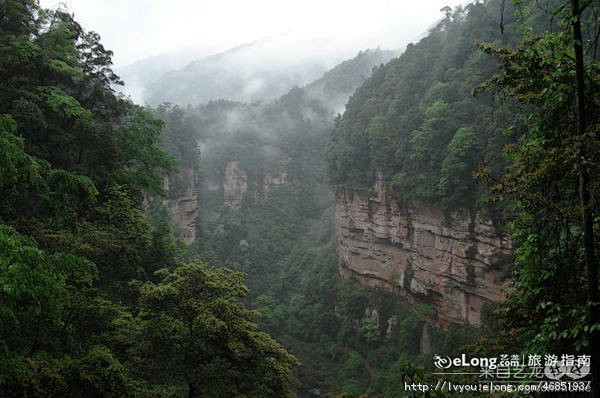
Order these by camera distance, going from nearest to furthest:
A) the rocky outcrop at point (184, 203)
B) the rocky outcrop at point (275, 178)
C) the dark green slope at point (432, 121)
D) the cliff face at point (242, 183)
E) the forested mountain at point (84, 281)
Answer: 1. the forested mountain at point (84, 281)
2. the dark green slope at point (432, 121)
3. the rocky outcrop at point (184, 203)
4. the cliff face at point (242, 183)
5. the rocky outcrop at point (275, 178)

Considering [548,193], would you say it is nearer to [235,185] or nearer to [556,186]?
[556,186]

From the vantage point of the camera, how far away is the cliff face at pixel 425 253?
21.5 metres

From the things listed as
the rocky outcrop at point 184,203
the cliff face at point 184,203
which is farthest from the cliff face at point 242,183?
the cliff face at point 184,203

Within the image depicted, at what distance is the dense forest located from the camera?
177 inches

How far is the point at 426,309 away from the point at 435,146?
33.3 ft

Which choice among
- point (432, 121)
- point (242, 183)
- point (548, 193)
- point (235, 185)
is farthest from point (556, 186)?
point (242, 183)

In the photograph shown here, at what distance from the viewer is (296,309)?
38.8m

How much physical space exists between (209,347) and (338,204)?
31856 millimetres

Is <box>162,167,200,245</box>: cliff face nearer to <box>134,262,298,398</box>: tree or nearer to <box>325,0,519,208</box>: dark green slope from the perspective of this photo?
<box>325,0,519,208</box>: dark green slope

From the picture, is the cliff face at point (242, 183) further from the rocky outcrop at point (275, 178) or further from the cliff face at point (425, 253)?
the cliff face at point (425, 253)

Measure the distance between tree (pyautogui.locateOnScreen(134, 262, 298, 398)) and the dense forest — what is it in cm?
4

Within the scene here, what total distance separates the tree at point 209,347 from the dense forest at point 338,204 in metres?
0.04

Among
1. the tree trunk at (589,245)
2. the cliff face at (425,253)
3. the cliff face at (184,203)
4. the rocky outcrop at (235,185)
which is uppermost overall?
the rocky outcrop at (235,185)

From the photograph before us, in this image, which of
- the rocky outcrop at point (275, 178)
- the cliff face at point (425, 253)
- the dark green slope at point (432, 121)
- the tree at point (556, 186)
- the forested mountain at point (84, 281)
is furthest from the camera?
the rocky outcrop at point (275, 178)
